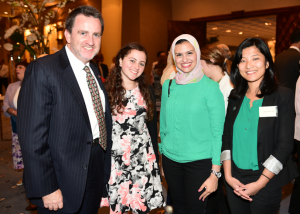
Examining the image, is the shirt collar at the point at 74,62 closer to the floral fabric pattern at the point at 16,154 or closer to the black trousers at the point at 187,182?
the black trousers at the point at 187,182

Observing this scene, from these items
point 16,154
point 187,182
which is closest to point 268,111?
point 187,182

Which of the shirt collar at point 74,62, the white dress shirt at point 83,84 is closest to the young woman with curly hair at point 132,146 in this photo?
the white dress shirt at point 83,84

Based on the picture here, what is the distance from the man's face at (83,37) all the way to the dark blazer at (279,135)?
3.60 ft

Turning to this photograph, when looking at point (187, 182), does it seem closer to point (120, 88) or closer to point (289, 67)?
point (120, 88)

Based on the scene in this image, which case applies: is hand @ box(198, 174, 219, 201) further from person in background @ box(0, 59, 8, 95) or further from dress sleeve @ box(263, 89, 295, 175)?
person in background @ box(0, 59, 8, 95)

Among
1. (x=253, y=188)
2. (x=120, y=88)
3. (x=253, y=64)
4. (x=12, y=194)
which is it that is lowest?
(x=12, y=194)

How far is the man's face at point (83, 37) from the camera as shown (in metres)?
1.37

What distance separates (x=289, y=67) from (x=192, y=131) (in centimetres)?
301

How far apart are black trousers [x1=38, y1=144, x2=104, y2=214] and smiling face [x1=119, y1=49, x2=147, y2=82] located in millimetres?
662

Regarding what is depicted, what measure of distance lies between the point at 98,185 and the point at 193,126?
30.4 inches

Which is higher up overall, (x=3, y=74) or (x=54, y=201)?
(x=3, y=74)

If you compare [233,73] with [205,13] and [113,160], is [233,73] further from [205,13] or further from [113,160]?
[205,13]

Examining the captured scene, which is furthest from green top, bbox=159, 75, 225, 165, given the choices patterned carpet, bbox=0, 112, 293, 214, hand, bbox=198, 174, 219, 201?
patterned carpet, bbox=0, 112, 293, 214

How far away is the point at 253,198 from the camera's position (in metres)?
1.40
